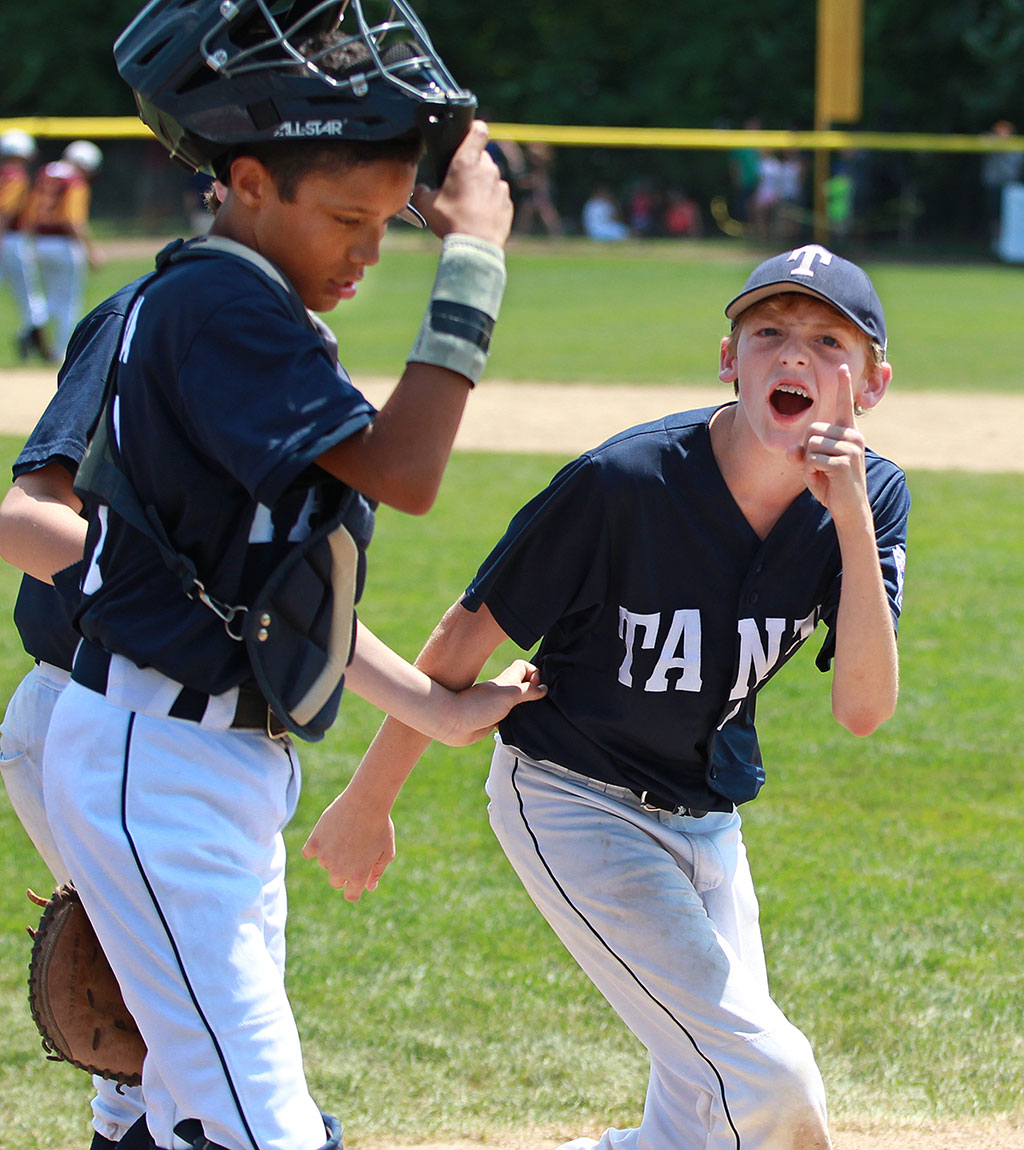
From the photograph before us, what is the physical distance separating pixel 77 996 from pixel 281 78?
1.39 m

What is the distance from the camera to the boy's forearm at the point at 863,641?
2.49m

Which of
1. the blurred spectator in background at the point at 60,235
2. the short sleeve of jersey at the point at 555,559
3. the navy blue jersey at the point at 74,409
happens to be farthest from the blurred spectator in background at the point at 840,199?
the navy blue jersey at the point at 74,409

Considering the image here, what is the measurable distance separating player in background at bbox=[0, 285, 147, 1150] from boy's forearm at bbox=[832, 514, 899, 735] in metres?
1.22

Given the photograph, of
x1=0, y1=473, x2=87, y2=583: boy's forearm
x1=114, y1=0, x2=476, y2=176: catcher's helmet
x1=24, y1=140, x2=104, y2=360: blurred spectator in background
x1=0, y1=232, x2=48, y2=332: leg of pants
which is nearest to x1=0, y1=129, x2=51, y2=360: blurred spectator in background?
x1=0, y1=232, x2=48, y2=332: leg of pants

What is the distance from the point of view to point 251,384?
1.91 m

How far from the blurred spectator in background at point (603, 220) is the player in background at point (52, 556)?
101 ft

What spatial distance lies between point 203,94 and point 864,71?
115 ft

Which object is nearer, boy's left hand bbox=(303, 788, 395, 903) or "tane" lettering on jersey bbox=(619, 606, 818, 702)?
"tane" lettering on jersey bbox=(619, 606, 818, 702)

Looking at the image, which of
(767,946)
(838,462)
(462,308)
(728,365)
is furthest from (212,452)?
(767,946)

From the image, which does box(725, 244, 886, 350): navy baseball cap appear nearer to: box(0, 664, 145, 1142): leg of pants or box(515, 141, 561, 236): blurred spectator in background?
box(0, 664, 145, 1142): leg of pants

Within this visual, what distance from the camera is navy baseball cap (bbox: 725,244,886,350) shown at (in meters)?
2.51

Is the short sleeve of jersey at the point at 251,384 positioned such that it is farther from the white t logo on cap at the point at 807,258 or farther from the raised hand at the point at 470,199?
the white t logo on cap at the point at 807,258

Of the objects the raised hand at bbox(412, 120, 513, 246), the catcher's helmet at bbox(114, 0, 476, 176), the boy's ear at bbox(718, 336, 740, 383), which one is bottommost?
the boy's ear at bbox(718, 336, 740, 383)

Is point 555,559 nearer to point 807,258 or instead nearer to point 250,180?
point 807,258
